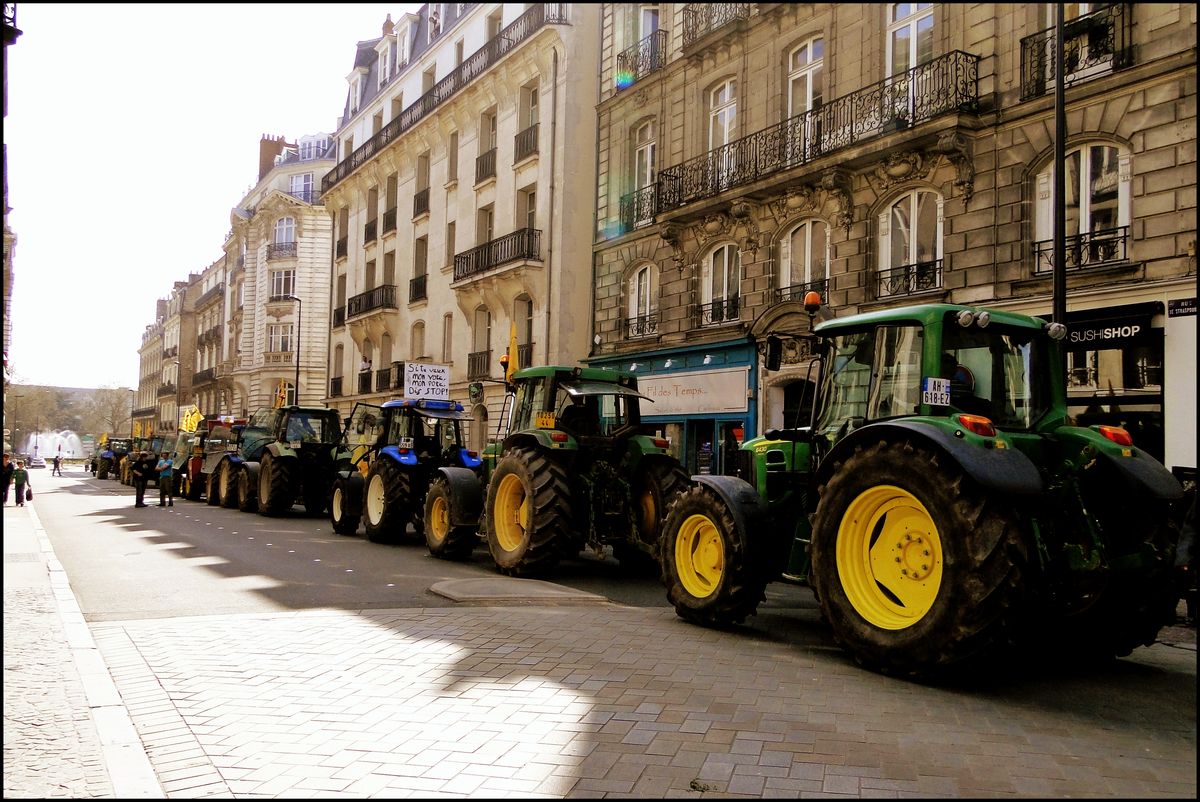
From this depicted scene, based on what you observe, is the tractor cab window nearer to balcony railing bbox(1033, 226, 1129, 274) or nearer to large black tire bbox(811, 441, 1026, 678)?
large black tire bbox(811, 441, 1026, 678)

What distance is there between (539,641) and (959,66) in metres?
11.8

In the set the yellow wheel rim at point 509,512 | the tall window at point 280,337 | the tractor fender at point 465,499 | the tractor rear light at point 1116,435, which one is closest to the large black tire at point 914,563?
the tractor rear light at point 1116,435

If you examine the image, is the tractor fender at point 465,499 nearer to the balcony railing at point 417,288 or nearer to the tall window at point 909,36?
the tall window at point 909,36

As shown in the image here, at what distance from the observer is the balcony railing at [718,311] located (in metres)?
19.0

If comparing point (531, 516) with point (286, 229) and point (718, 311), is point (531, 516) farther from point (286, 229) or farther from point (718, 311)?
point (286, 229)

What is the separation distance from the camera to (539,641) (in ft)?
22.0

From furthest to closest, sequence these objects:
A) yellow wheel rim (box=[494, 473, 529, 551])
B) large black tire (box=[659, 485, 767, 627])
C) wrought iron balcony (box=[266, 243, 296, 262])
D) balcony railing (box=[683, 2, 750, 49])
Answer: wrought iron balcony (box=[266, 243, 296, 262])
balcony railing (box=[683, 2, 750, 49])
yellow wheel rim (box=[494, 473, 529, 551])
large black tire (box=[659, 485, 767, 627])

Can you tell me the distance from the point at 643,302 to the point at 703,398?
3645 millimetres

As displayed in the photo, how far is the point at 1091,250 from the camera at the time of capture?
1256cm

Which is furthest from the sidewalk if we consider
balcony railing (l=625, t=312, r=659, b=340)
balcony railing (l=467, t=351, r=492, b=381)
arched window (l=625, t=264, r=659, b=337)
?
balcony railing (l=467, t=351, r=492, b=381)

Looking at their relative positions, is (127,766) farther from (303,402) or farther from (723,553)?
(303,402)

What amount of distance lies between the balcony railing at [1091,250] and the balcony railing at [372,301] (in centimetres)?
2456

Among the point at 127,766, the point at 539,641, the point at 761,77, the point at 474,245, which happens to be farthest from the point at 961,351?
the point at 474,245

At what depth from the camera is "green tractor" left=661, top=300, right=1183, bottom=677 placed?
534cm
